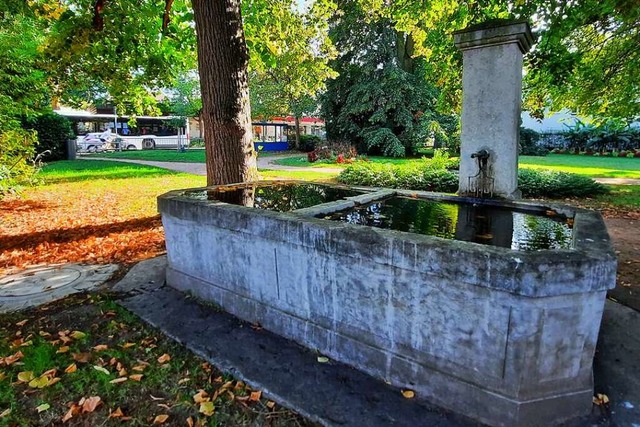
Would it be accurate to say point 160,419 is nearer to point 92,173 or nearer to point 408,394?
point 408,394

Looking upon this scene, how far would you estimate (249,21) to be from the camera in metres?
9.05

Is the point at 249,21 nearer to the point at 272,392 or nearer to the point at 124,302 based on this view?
the point at 124,302

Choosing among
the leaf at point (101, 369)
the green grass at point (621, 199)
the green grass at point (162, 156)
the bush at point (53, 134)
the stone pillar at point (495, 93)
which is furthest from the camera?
the green grass at point (162, 156)

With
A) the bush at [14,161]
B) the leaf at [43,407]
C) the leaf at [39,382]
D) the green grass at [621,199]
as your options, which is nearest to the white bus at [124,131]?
the bush at [14,161]

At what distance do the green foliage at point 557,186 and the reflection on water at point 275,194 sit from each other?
23.5ft

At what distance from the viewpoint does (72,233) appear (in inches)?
265

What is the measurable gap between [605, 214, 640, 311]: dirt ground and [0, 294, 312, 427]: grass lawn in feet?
12.0

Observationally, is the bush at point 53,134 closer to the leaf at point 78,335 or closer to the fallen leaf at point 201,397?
the leaf at point 78,335

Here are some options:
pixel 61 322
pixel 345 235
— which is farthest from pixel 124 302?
pixel 345 235

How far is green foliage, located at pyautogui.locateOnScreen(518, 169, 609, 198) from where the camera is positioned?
10070 millimetres

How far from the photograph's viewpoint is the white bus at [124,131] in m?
33.6

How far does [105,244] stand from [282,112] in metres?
30.6

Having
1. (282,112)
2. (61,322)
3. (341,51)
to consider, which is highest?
(341,51)

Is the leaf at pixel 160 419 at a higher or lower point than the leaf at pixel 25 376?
lower
